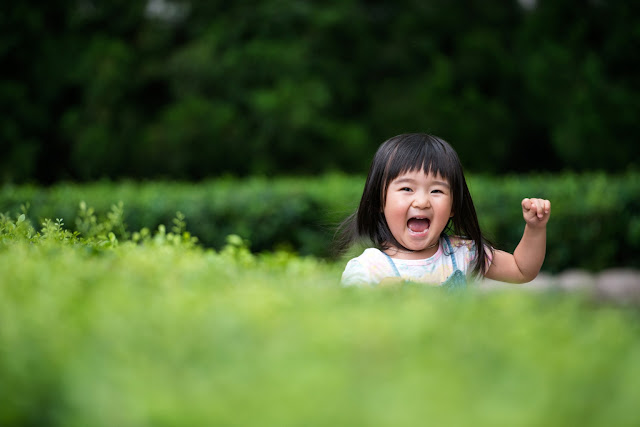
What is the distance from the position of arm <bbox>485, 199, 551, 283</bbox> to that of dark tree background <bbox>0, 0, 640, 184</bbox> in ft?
36.0

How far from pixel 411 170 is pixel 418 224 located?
0.88ft

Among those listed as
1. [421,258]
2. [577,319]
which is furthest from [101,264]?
[421,258]

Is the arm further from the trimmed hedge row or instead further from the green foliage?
the trimmed hedge row

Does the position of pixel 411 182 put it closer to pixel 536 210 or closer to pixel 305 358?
pixel 536 210

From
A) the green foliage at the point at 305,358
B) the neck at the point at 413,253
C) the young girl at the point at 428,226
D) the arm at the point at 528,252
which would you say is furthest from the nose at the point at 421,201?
the green foliage at the point at 305,358

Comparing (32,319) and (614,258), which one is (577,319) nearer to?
(32,319)

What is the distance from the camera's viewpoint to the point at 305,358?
1.06 m

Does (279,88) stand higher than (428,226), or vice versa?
(279,88)

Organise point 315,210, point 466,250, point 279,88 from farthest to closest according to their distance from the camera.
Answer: point 279,88 < point 315,210 < point 466,250

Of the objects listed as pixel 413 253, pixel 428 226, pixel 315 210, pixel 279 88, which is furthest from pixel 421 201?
pixel 279 88

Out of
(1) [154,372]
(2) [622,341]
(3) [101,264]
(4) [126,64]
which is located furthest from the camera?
(4) [126,64]

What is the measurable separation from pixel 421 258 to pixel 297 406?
2.02 metres

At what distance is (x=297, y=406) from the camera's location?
3.11ft

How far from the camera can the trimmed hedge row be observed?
717 cm
